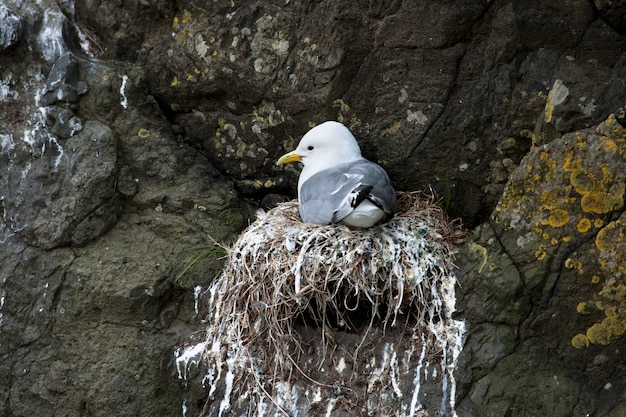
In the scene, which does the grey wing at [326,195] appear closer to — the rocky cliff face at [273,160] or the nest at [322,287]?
the nest at [322,287]

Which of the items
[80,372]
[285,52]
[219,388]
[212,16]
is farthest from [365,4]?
[80,372]

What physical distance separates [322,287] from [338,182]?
52 cm

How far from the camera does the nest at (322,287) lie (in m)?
3.91

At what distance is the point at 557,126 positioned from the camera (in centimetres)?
383

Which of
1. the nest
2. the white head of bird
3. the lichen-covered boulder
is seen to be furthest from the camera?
the white head of bird

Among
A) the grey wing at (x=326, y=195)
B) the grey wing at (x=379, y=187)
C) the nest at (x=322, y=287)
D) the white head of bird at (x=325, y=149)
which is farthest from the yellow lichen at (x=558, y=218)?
the white head of bird at (x=325, y=149)

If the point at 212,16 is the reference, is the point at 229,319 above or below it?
below

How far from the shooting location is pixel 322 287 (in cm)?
392

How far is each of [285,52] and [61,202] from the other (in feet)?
4.43

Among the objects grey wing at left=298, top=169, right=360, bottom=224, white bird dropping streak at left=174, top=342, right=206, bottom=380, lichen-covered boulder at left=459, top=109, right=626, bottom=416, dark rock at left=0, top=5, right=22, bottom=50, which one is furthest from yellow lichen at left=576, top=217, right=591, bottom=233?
dark rock at left=0, top=5, right=22, bottom=50

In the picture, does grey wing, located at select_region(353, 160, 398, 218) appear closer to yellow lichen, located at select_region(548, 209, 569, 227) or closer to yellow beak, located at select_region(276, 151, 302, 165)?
yellow beak, located at select_region(276, 151, 302, 165)

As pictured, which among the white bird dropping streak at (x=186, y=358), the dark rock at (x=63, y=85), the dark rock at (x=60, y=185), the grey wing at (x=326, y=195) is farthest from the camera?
the dark rock at (x=63, y=85)

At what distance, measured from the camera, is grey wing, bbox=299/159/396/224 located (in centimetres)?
395

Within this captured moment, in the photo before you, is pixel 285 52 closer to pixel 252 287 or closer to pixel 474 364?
pixel 252 287
